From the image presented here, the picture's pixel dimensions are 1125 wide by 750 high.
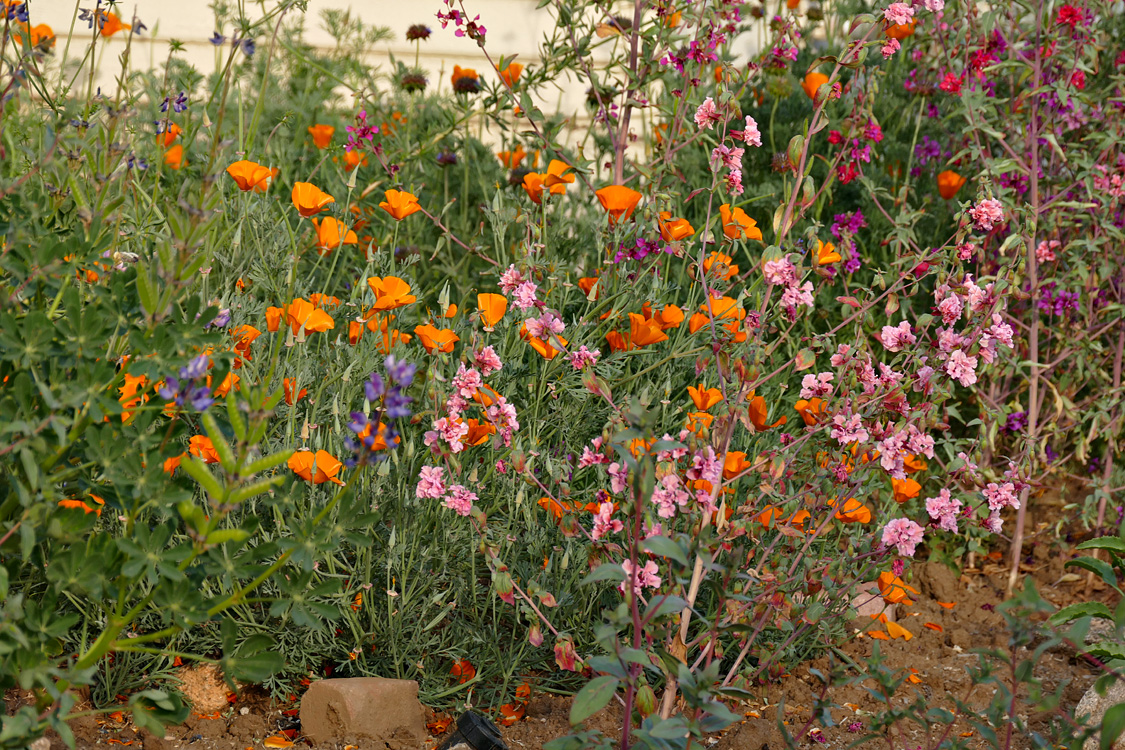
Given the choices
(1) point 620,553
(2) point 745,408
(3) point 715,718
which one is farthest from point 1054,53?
(3) point 715,718

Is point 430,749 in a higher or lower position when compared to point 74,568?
lower

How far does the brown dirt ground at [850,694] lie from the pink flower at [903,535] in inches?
12.3

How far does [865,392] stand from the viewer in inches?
69.9

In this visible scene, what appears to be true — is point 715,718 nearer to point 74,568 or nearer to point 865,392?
point 865,392

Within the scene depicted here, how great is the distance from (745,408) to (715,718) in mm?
513

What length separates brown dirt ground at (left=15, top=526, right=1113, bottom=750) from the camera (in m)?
1.77

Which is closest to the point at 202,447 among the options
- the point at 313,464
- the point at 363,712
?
the point at 313,464

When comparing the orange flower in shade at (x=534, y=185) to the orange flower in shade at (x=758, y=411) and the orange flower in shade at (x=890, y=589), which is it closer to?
the orange flower in shade at (x=758, y=411)

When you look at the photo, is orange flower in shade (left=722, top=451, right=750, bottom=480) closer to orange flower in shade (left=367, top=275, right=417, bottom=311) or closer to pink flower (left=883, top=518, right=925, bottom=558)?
A: pink flower (left=883, top=518, right=925, bottom=558)

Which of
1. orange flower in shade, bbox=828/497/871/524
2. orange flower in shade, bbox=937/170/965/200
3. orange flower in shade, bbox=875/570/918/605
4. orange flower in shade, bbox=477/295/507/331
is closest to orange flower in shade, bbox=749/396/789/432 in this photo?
orange flower in shade, bbox=828/497/871/524

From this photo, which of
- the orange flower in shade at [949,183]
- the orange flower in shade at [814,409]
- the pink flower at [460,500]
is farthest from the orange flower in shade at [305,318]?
the orange flower in shade at [949,183]

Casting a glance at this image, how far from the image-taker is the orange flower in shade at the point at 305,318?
185cm

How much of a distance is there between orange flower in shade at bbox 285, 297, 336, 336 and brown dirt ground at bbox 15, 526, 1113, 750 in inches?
30.2

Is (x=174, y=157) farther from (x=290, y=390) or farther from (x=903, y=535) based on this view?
(x=903, y=535)
